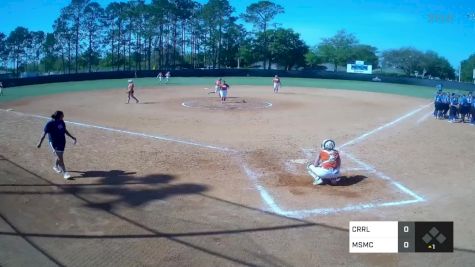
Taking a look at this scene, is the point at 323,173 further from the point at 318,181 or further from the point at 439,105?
the point at 439,105

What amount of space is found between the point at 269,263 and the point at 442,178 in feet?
24.2

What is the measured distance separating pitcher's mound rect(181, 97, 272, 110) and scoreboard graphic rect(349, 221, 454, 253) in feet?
64.8

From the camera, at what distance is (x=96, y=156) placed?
13523 millimetres

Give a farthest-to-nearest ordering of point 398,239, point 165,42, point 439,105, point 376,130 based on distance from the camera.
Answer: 1. point 165,42
2. point 439,105
3. point 376,130
4. point 398,239

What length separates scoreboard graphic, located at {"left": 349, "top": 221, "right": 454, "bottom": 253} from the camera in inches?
267

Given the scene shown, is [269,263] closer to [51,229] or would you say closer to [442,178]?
[51,229]

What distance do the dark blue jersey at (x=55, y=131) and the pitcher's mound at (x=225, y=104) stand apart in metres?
15.6

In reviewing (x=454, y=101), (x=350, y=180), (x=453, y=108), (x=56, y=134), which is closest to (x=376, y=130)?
(x=453, y=108)

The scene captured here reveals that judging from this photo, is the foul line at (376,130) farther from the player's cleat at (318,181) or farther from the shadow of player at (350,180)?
the player's cleat at (318,181)

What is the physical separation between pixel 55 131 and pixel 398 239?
29.5ft

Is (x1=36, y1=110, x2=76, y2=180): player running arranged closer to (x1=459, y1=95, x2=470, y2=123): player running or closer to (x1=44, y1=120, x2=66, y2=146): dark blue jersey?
(x1=44, y1=120, x2=66, y2=146): dark blue jersey

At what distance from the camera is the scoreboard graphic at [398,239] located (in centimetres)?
678

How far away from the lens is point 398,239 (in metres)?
6.71

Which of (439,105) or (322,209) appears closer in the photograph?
(322,209)
